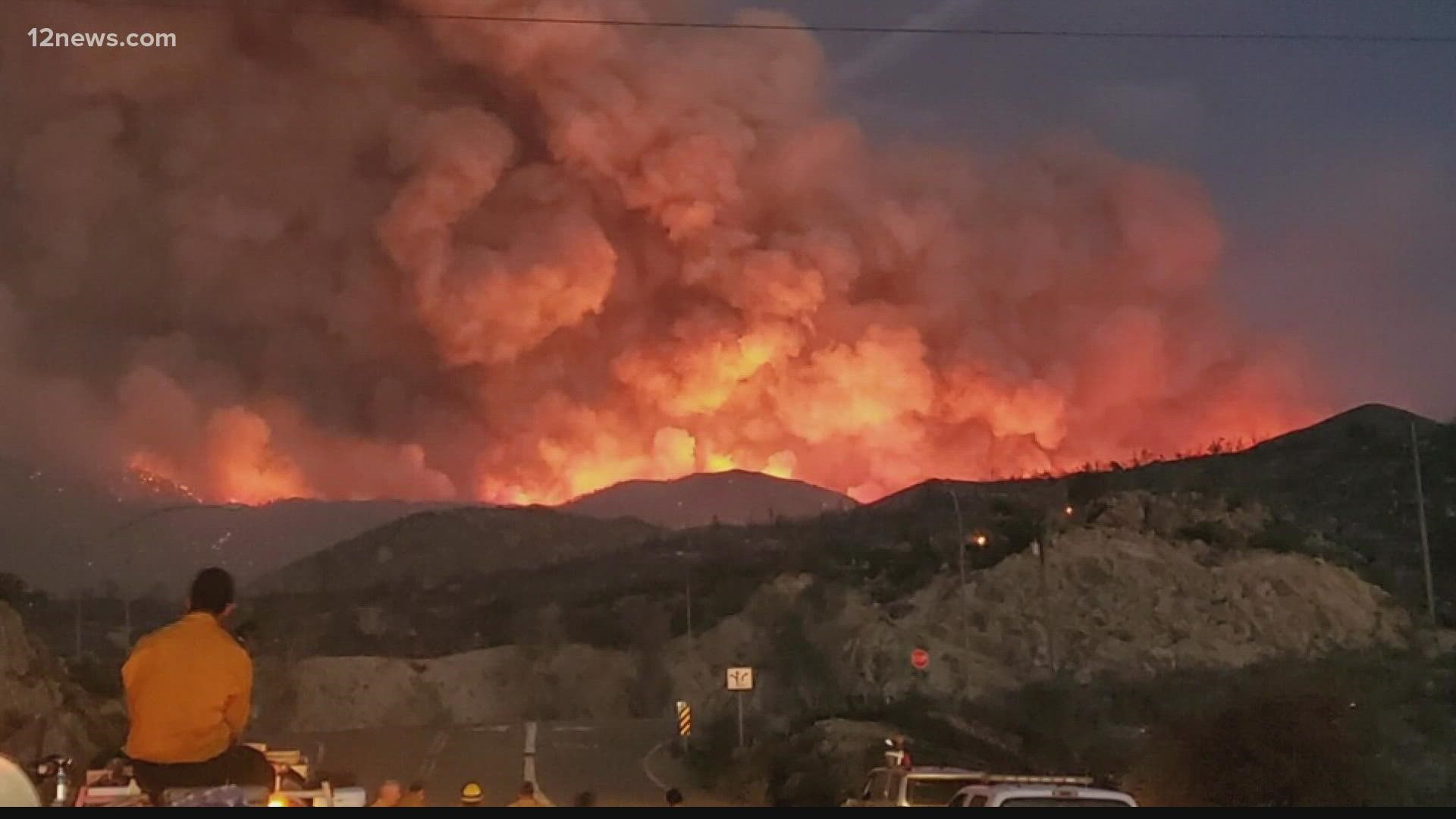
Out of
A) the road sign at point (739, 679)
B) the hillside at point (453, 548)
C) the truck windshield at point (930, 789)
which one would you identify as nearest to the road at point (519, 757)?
the road sign at point (739, 679)

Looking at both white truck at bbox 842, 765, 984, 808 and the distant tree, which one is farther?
the distant tree

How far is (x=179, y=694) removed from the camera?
4684mm

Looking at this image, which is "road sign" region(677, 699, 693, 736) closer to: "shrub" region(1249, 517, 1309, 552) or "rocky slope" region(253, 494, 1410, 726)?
"rocky slope" region(253, 494, 1410, 726)

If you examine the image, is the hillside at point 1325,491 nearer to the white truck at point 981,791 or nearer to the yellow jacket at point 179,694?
the white truck at point 981,791

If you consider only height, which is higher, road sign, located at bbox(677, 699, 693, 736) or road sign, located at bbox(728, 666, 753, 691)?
road sign, located at bbox(728, 666, 753, 691)

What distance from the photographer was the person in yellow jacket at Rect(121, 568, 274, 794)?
4.69 metres

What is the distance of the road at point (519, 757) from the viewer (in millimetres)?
37219

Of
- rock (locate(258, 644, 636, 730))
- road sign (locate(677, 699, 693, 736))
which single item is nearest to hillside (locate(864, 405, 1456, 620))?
rock (locate(258, 644, 636, 730))

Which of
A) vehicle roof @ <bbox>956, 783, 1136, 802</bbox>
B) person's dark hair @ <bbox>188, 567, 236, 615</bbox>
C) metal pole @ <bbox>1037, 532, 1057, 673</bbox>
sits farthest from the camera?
metal pole @ <bbox>1037, 532, 1057, 673</bbox>

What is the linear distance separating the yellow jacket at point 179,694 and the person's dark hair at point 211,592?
0.43ft

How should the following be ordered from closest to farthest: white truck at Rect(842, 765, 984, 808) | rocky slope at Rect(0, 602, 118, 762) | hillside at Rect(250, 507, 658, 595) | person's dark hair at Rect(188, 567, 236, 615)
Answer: person's dark hair at Rect(188, 567, 236, 615) → white truck at Rect(842, 765, 984, 808) → rocky slope at Rect(0, 602, 118, 762) → hillside at Rect(250, 507, 658, 595)

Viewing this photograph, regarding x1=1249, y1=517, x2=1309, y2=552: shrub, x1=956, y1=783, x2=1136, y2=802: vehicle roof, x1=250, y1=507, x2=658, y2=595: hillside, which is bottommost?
x1=956, y1=783, x2=1136, y2=802: vehicle roof

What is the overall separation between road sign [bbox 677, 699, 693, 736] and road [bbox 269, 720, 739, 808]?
2.19 ft

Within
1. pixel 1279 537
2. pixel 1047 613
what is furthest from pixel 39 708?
pixel 1279 537
